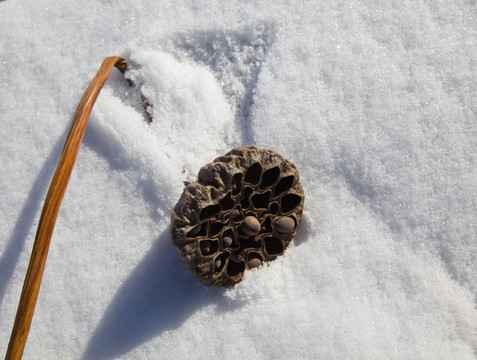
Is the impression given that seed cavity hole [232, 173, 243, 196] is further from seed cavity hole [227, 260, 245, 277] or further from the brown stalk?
the brown stalk

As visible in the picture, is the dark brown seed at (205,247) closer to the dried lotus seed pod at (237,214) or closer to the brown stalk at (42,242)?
the dried lotus seed pod at (237,214)

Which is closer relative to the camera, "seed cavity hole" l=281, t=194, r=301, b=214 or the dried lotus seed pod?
the dried lotus seed pod

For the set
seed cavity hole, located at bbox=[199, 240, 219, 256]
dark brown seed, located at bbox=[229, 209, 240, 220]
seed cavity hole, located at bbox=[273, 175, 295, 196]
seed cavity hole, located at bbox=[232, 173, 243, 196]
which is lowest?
seed cavity hole, located at bbox=[199, 240, 219, 256]

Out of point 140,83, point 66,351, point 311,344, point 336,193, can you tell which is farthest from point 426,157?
point 66,351

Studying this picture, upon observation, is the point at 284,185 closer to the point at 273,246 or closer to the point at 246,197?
the point at 246,197

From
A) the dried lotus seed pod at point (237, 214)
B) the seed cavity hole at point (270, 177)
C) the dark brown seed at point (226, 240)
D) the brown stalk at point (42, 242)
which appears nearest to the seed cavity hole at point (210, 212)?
the dried lotus seed pod at point (237, 214)

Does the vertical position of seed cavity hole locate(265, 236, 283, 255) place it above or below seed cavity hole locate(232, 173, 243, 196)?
below

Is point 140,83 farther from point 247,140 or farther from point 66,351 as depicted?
point 66,351

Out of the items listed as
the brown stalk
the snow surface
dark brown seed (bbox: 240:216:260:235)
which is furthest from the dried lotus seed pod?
the brown stalk
